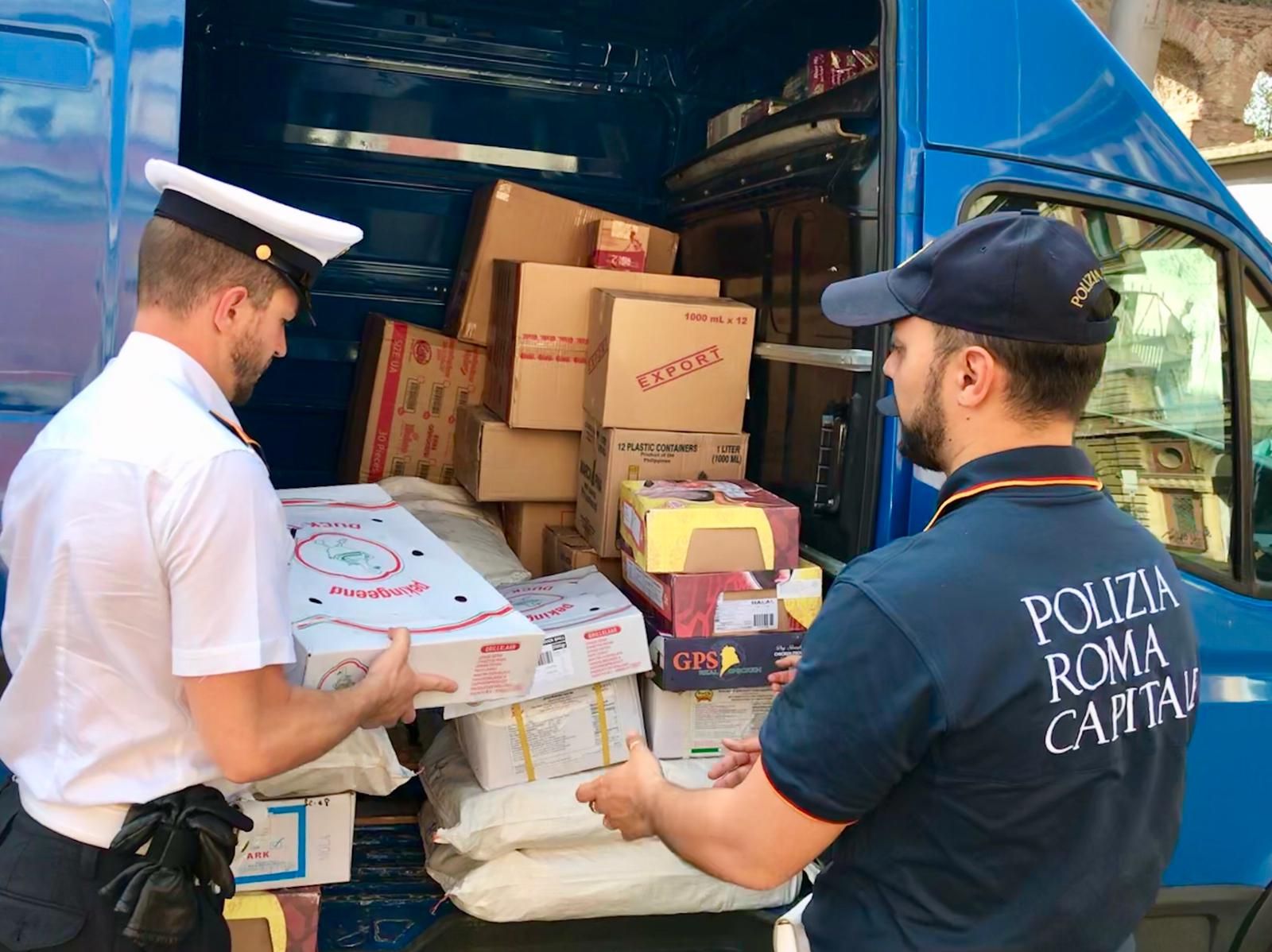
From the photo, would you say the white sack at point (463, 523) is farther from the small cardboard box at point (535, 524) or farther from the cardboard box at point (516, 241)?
the cardboard box at point (516, 241)

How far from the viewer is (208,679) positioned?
1.41 metres

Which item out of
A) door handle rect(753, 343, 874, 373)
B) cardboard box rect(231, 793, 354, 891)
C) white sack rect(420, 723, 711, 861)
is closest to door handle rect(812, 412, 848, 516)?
door handle rect(753, 343, 874, 373)

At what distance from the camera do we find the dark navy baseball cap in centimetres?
128

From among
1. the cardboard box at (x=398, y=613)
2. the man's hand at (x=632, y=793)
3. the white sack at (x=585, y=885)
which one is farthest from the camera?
the white sack at (x=585, y=885)

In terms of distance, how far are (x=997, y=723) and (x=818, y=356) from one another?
1445mm

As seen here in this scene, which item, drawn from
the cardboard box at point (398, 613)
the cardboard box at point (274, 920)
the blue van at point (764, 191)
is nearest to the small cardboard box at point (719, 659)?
the blue van at point (764, 191)

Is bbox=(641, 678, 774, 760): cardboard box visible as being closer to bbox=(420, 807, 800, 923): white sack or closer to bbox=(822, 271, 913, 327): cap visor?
bbox=(420, 807, 800, 923): white sack

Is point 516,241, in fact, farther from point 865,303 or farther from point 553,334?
point 865,303

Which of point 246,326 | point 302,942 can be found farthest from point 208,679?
A: point 302,942

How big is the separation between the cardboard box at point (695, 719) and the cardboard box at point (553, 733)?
1.9 inches

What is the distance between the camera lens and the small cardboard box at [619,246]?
3.17 m

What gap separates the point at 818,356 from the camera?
2520 millimetres

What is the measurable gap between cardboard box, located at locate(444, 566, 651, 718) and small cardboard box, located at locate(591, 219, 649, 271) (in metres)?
1.17

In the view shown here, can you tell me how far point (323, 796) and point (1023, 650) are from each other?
1.39 meters
